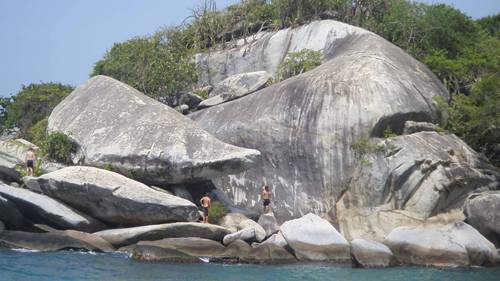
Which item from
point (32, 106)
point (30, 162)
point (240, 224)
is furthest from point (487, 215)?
point (32, 106)

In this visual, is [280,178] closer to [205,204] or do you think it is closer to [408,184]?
[205,204]

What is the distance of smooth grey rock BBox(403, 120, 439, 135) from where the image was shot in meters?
24.4

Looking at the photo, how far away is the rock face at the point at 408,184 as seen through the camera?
74.4ft

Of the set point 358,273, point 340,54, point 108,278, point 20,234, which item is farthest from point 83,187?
point 340,54

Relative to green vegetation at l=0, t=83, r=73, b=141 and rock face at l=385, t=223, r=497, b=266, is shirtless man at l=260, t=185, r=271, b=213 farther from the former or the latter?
green vegetation at l=0, t=83, r=73, b=141

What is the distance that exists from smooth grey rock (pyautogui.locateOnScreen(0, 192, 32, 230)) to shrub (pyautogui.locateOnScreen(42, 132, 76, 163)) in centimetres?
344

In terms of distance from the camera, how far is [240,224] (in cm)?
2298

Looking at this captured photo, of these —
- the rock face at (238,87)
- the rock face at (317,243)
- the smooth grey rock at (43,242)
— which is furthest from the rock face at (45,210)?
the rock face at (238,87)

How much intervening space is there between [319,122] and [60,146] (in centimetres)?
956

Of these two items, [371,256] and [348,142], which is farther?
[348,142]

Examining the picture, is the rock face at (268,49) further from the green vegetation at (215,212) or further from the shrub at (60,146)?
the shrub at (60,146)

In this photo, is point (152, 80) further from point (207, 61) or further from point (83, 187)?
point (83, 187)

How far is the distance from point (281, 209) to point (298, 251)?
185 inches

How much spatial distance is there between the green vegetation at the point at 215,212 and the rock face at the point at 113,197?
4.01ft
